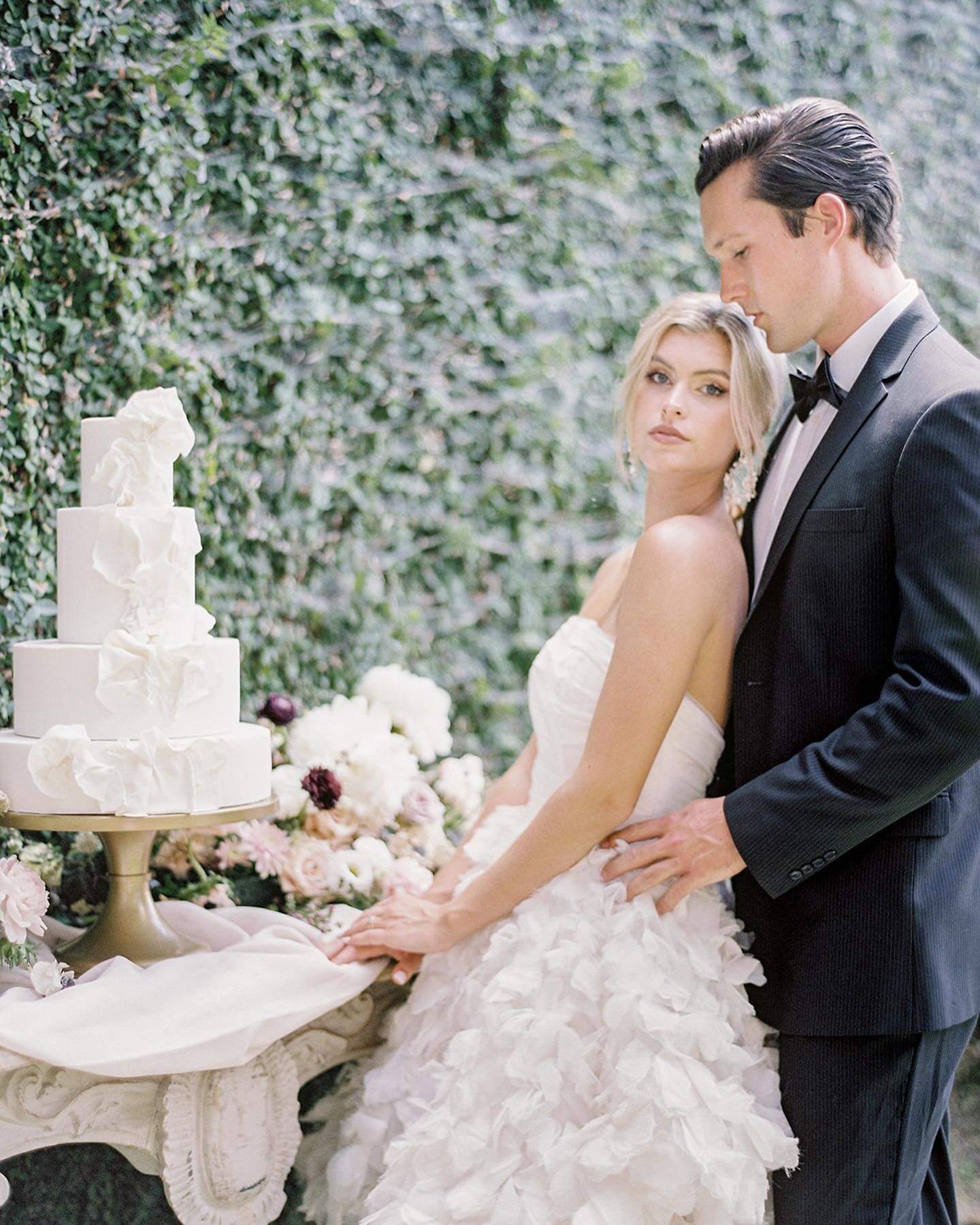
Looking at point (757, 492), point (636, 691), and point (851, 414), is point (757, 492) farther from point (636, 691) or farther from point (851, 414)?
point (636, 691)

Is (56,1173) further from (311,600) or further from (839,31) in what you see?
(839,31)

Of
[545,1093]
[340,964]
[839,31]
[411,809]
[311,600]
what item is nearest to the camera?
[545,1093]

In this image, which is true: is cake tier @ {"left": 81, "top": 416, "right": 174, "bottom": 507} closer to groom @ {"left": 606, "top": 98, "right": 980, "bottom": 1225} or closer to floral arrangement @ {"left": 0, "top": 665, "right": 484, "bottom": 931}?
floral arrangement @ {"left": 0, "top": 665, "right": 484, "bottom": 931}

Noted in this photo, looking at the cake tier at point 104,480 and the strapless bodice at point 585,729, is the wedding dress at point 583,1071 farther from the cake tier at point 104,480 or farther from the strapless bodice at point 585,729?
the cake tier at point 104,480

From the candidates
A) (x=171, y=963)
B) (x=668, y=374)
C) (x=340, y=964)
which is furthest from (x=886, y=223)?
(x=171, y=963)

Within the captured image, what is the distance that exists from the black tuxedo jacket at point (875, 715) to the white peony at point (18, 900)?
3.84 feet

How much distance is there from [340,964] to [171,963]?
1.03ft

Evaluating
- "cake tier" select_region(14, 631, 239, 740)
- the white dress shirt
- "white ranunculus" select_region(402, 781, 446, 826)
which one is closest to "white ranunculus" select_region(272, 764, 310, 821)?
"white ranunculus" select_region(402, 781, 446, 826)

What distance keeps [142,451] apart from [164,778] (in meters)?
0.59

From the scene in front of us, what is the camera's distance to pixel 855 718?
1836mm

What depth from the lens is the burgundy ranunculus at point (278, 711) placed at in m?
2.90

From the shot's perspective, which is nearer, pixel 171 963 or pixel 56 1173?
pixel 171 963

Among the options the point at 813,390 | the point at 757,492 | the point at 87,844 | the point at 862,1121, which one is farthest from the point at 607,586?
the point at 87,844

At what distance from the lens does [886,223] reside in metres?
2.09
